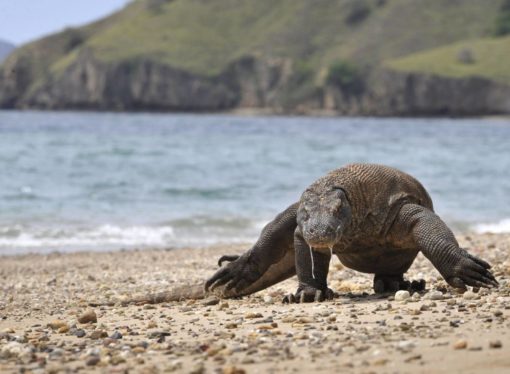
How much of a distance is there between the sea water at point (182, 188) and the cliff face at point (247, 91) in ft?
269

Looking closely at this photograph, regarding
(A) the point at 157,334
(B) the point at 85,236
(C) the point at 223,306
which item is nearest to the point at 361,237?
(C) the point at 223,306

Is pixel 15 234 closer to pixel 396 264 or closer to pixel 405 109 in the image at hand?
pixel 396 264

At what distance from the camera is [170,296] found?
9.51 metres

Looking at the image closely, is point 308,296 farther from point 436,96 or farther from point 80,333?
point 436,96

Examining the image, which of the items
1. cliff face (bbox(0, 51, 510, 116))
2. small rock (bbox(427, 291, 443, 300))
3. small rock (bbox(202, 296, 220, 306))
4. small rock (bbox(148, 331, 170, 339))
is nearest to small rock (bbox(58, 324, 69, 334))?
small rock (bbox(148, 331, 170, 339))

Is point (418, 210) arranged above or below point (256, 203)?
above

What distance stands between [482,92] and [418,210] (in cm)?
12292

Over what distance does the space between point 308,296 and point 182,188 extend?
18563 mm

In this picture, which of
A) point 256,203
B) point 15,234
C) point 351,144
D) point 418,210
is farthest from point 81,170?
point 418,210

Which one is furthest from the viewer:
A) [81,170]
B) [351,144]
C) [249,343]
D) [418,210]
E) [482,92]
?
[482,92]

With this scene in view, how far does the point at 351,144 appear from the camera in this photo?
51781 millimetres

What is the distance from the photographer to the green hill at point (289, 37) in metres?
Result: 153

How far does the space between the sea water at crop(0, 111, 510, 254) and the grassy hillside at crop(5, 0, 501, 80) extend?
108m

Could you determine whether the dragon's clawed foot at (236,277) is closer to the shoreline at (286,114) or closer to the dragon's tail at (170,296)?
the dragon's tail at (170,296)
